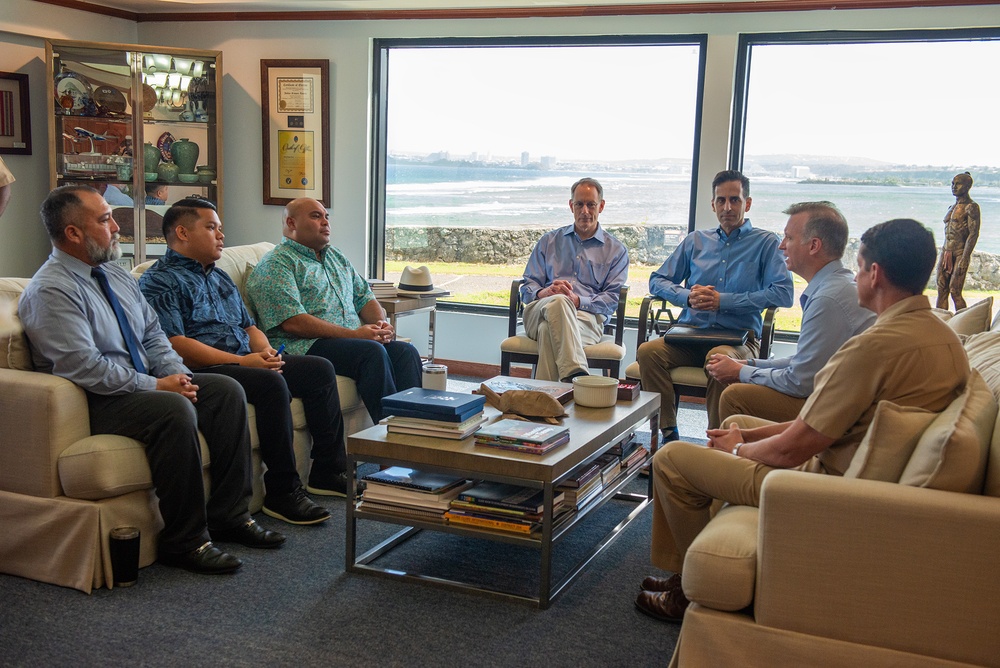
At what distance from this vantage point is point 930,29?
5.04 m

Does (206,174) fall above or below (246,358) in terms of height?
above

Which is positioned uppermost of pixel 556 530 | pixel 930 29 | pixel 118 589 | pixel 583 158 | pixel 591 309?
pixel 930 29

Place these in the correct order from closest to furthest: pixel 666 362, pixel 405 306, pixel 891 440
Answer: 1. pixel 891 440
2. pixel 666 362
3. pixel 405 306

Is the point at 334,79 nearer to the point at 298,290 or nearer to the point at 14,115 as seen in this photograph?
the point at 14,115

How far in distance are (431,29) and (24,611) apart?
14.8 feet

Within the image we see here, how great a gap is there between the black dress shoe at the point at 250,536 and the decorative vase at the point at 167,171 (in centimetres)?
355

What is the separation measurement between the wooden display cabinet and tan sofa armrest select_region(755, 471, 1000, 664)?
16.2 feet

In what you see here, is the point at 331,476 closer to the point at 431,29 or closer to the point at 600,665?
the point at 600,665

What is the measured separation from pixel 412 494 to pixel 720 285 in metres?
2.43

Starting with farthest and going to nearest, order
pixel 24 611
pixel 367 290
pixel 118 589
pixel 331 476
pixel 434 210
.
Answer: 1. pixel 434 210
2. pixel 367 290
3. pixel 331 476
4. pixel 118 589
5. pixel 24 611

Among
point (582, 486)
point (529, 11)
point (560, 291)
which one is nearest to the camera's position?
point (582, 486)

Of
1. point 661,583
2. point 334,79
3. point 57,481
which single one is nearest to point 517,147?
point 334,79

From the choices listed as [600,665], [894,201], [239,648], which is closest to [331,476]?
[239,648]

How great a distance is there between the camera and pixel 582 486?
2916 mm
